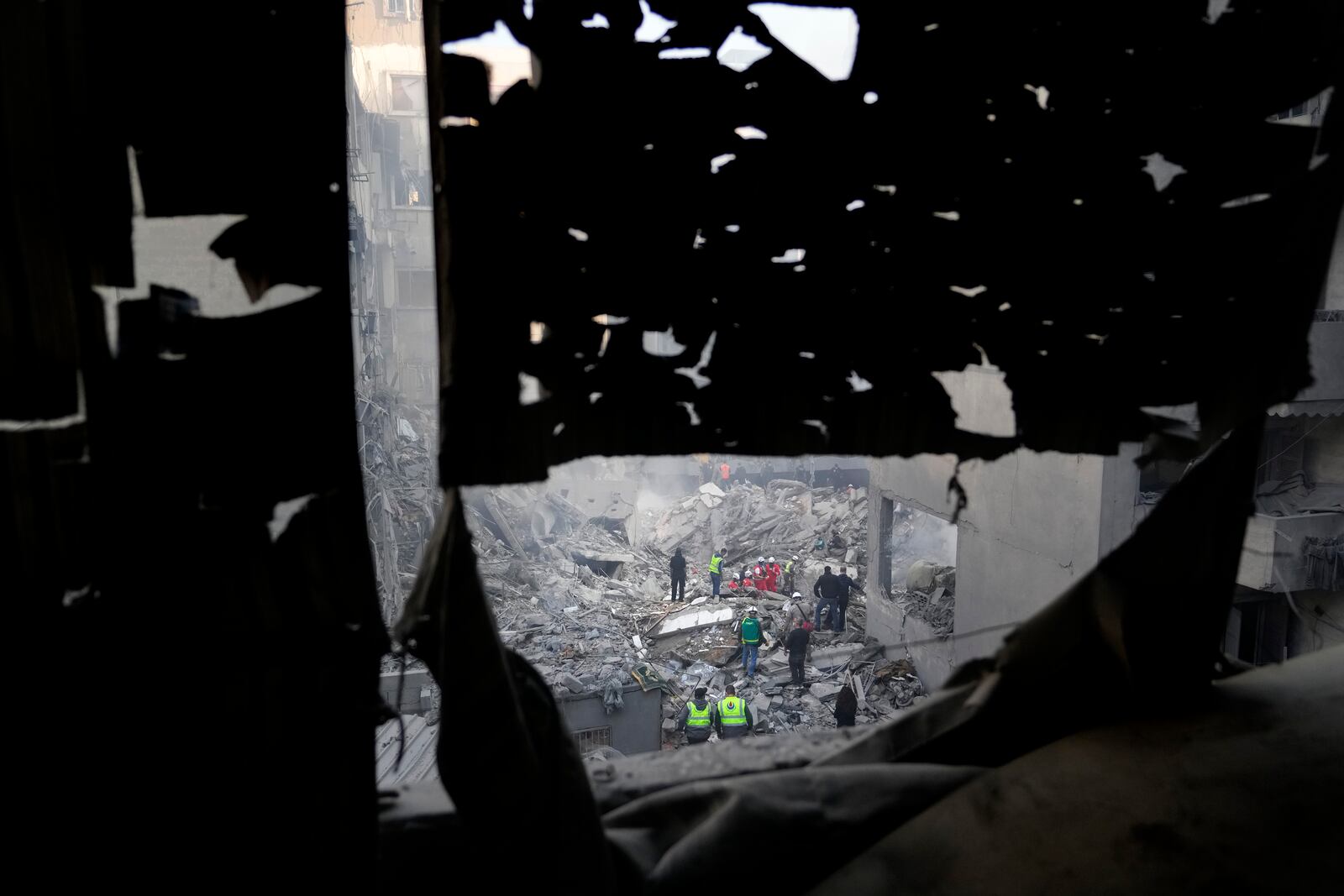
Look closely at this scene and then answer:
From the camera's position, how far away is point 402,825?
7.39ft

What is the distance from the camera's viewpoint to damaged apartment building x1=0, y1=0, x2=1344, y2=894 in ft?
5.68

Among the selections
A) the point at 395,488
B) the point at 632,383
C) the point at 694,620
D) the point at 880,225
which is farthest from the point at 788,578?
the point at 632,383

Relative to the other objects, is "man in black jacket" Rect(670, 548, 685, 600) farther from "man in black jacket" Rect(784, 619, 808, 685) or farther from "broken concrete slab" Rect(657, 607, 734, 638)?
"man in black jacket" Rect(784, 619, 808, 685)

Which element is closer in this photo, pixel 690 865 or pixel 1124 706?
pixel 690 865

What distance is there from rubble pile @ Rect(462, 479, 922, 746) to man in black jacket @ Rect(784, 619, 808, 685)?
1.01 feet

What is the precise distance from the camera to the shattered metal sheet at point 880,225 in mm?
1935

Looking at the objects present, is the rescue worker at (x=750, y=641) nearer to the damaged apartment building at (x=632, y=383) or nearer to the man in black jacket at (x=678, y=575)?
the man in black jacket at (x=678, y=575)

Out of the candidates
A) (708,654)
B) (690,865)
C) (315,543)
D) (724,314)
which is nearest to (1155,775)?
(690,865)

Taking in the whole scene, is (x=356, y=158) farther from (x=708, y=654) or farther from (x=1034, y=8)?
(x=1034, y=8)

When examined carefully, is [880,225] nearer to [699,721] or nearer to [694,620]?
[699,721]

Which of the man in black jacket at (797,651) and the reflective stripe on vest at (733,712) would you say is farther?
the man in black jacket at (797,651)

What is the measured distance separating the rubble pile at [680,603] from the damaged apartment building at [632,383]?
864cm

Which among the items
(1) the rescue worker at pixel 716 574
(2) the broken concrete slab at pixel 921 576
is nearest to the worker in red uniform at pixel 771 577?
(1) the rescue worker at pixel 716 574

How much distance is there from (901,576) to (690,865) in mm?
20788
